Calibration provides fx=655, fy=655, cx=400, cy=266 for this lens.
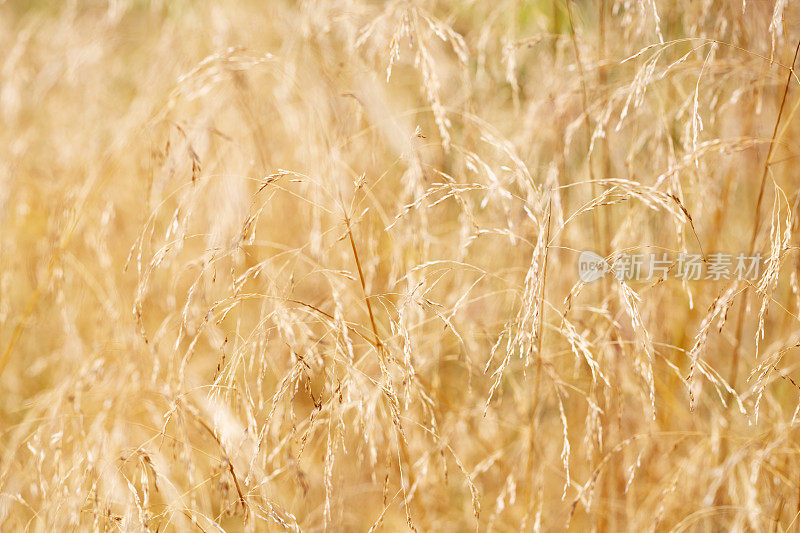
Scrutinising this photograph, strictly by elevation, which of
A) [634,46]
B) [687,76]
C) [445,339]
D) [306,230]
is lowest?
[445,339]

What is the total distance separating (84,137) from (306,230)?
2.59 feet

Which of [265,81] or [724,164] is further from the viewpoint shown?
[265,81]

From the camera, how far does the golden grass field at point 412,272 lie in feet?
4.04

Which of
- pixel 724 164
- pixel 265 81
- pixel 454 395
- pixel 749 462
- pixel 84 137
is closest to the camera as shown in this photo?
pixel 749 462

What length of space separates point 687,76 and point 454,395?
1041 mm

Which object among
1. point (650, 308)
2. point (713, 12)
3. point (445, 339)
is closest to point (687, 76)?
point (713, 12)

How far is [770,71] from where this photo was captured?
135cm

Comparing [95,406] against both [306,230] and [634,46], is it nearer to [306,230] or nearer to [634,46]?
[306,230]

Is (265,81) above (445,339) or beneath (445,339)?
above

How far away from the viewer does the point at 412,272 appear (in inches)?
46.4

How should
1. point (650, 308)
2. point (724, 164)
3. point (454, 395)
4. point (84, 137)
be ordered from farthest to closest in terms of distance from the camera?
1. point (84, 137)
2. point (454, 395)
3. point (724, 164)
4. point (650, 308)

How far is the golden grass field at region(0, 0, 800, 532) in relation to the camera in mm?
1230

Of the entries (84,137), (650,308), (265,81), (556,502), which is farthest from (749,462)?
(84,137)

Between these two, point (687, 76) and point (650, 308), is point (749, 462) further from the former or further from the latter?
point (687, 76)
